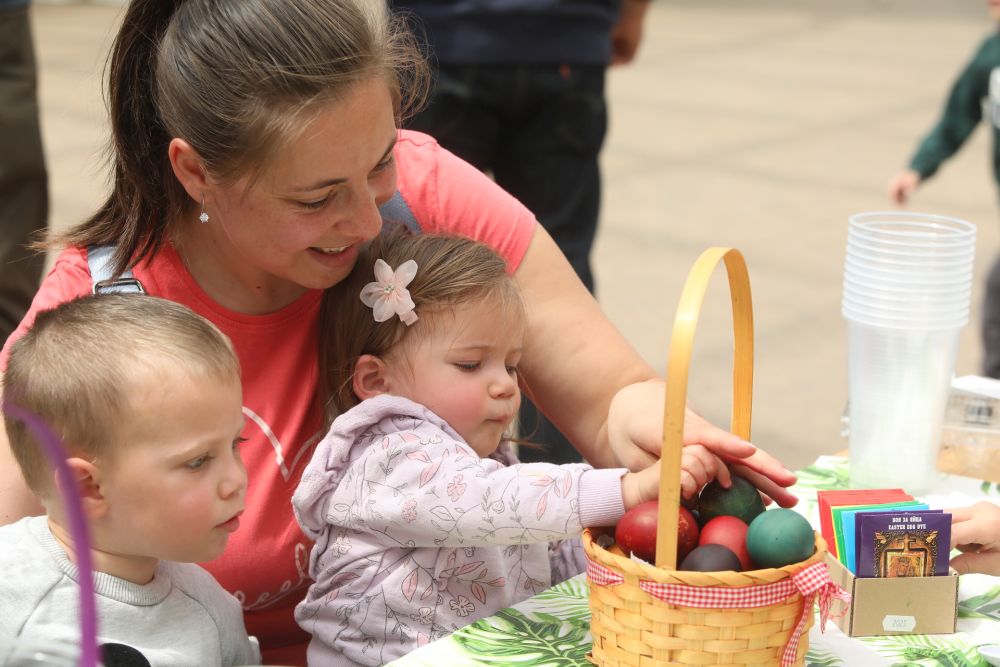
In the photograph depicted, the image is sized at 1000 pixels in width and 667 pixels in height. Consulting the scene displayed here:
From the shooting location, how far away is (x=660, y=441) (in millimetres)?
1537

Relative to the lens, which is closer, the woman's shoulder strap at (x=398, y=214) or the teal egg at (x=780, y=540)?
the teal egg at (x=780, y=540)

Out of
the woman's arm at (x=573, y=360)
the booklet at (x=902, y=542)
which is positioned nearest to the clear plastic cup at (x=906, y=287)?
the woman's arm at (x=573, y=360)

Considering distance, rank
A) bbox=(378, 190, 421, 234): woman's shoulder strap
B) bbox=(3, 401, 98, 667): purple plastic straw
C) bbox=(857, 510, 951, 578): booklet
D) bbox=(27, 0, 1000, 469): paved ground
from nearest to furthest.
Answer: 1. bbox=(3, 401, 98, 667): purple plastic straw
2. bbox=(857, 510, 951, 578): booklet
3. bbox=(378, 190, 421, 234): woman's shoulder strap
4. bbox=(27, 0, 1000, 469): paved ground

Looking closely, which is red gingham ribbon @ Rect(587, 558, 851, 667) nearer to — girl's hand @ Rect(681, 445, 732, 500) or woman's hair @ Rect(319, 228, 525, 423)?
girl's hand @ Rect(681, 445, 732, 500)

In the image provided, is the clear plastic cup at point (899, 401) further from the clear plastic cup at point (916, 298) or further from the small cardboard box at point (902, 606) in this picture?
→ the small cardboard box at point (902, 606)

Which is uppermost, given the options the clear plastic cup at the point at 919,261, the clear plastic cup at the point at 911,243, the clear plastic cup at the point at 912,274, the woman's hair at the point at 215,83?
the woman's hair at the point at 215,83

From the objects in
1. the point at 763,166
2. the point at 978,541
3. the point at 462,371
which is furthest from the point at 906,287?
the point at 763,166

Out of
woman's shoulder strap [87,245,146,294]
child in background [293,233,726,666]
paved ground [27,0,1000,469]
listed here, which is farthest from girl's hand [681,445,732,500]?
paved ground [27,0,1000,469]

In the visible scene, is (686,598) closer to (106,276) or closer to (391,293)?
(391,293)

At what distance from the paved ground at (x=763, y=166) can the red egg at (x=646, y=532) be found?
3.06 ft

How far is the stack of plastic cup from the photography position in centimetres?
179

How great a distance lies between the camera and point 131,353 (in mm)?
1252

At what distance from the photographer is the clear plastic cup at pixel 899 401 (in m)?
1.82

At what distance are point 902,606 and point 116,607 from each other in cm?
83
